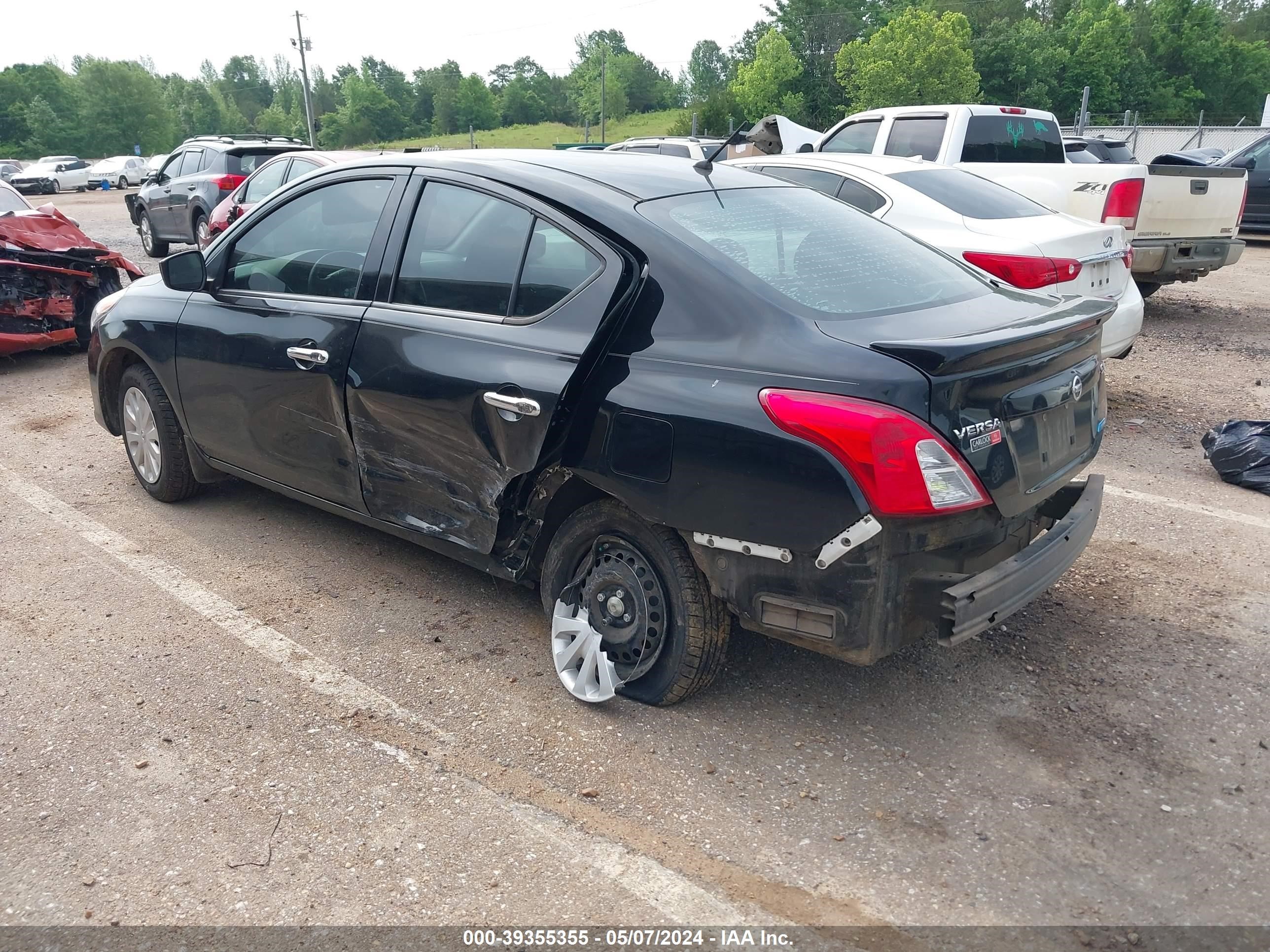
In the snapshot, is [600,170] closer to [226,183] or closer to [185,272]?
[185,272]

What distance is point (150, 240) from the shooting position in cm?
1630

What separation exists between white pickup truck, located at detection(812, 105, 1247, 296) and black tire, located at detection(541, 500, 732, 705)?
6.58 metres

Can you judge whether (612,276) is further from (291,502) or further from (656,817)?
(291,502)

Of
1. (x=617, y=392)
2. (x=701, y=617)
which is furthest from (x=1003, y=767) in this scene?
(x=617, y=392)

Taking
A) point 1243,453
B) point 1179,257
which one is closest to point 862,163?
point 1243,453

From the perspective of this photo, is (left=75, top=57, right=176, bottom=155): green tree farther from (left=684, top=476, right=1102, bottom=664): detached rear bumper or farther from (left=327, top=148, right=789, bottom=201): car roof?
(left=684, top=476, right=1102, bottom=664): detached rear bumper

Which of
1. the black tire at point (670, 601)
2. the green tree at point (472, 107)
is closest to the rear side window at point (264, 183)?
the black tire at point (670, 601)

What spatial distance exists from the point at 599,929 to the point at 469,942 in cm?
31

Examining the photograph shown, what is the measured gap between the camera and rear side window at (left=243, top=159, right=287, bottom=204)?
1144 cm

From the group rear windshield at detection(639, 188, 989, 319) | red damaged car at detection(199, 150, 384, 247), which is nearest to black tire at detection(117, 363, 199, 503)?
rear windshield at detection(639, 188, 989, 319)

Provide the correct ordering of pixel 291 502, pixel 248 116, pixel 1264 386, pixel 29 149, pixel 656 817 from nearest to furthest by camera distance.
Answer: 1. pixel 656 817
2. pixel 291 502
3. pixel 1264 386
4. pixel 29 149
5. pixel 248 116

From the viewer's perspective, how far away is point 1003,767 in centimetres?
296

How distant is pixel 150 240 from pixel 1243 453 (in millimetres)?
16176

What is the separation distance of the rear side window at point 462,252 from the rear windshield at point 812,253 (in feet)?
1.66
